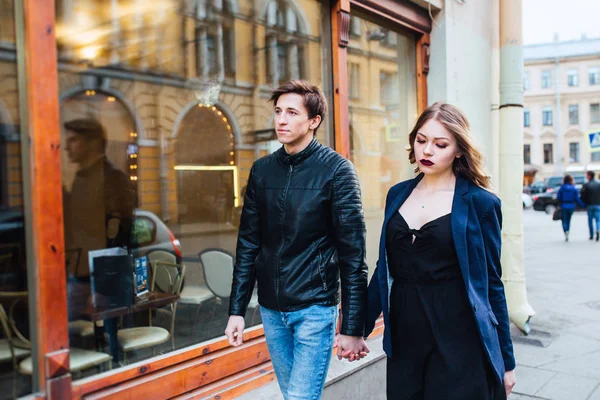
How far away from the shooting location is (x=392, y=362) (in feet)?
7.95

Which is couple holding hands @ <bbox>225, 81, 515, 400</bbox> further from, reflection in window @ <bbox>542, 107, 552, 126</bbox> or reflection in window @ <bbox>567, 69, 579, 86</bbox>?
reflection in window @ <bbox>567, 69, 579, 86</bbox>

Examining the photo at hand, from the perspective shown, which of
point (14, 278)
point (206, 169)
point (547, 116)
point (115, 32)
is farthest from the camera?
point (547, 116)

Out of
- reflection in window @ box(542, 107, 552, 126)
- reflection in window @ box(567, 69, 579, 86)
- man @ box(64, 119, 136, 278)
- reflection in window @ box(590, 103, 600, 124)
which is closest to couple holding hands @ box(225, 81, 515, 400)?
man @ box(64, 119, 136, 278)

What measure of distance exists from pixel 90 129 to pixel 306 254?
10.6 metres

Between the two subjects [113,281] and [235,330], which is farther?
[113,281]

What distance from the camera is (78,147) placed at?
34.7 ft

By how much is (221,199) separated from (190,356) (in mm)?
7709

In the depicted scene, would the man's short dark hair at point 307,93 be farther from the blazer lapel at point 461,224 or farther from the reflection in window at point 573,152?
the reflection in window at point 573,152

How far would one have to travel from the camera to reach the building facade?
2.52 m

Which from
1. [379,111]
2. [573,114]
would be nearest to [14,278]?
[379,111]

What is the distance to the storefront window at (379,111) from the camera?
5.31 metres

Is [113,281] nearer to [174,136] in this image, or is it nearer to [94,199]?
[94,199]

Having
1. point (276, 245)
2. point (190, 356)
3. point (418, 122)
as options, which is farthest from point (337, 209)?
point (190, 356)

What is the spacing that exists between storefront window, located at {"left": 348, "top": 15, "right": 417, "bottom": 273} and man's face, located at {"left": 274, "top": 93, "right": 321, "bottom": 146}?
2681mm
